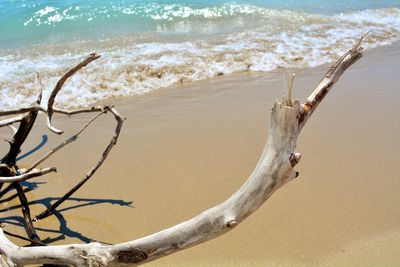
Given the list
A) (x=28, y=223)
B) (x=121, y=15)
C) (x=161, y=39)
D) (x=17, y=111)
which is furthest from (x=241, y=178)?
(x=121, y=15)

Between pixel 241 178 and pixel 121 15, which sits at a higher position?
pixel 121 15

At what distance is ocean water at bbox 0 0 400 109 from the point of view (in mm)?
5988

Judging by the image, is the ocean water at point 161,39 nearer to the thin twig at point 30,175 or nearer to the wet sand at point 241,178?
the wet sand at point 241,178

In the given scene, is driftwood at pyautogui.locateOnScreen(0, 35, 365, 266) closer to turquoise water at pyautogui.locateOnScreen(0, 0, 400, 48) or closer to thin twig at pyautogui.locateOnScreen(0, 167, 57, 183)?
thin twig at pyautogui.locateOnScreen(0, 167, 57, 183)

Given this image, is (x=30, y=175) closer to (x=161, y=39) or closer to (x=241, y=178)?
(x=241, y=178)

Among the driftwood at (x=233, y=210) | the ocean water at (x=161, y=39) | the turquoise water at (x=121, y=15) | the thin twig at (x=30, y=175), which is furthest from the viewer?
the turquoise water at (x=121, y=15)

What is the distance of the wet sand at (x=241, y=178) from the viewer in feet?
7.90

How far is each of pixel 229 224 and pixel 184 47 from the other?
6.30 m

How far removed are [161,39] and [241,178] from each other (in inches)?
224

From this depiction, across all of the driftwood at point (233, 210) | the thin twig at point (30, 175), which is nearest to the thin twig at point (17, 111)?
the thin twig at point (30, 175)

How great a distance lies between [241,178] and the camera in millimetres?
3131

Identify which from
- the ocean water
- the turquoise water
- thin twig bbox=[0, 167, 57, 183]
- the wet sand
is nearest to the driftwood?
thin twig bbox=[0, 167, 57, 183]

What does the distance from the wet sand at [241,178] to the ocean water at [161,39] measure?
52.3 inches

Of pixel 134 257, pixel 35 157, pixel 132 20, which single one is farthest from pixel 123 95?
pixel 132 20
